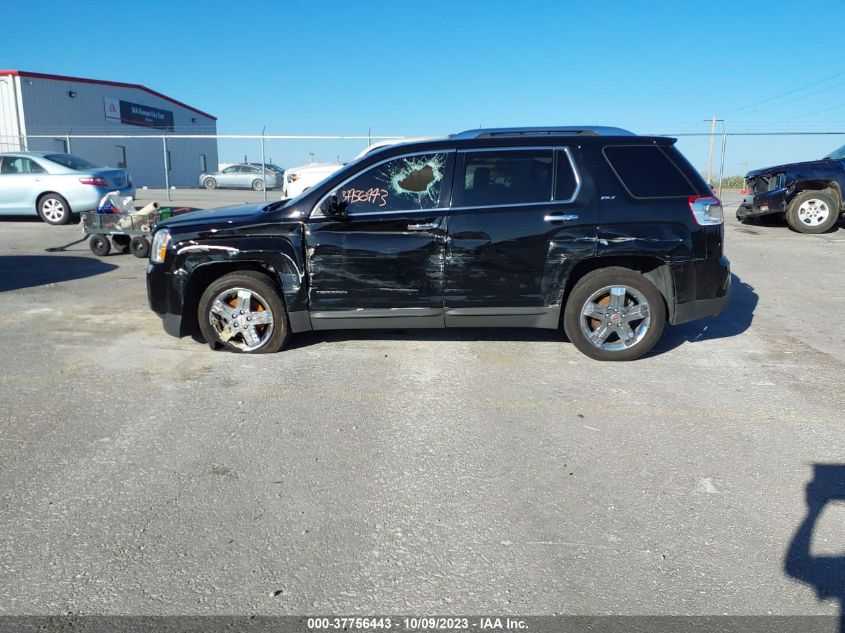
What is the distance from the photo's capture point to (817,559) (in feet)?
9.01

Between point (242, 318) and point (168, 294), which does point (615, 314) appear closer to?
point (242, 318)

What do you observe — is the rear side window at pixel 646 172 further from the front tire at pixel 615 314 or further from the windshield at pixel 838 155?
the windshield at pixel 838 155

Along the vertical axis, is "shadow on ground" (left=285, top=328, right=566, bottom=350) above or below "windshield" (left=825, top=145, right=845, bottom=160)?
below

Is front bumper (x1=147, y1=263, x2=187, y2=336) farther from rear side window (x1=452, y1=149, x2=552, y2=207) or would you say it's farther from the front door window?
rear side window (x1=452, y1=149, x2=552, y2=207)

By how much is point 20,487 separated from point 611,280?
434cm

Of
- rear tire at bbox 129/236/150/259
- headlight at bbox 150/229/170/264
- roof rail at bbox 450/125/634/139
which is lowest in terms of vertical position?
rear tire at bbox 129/236/150/259

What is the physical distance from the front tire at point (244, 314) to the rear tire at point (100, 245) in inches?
240

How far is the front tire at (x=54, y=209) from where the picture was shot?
45.2 feet

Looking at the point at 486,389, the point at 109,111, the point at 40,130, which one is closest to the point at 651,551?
the point at 486,389

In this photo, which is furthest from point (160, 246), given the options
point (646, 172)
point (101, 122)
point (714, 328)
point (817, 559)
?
point (101, 122)

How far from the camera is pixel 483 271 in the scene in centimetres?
528

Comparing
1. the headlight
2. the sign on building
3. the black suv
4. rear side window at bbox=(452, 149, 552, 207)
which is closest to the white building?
the sign on building

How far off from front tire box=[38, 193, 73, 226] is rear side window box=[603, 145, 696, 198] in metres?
12.6

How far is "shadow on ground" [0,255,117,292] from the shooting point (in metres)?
8.68
